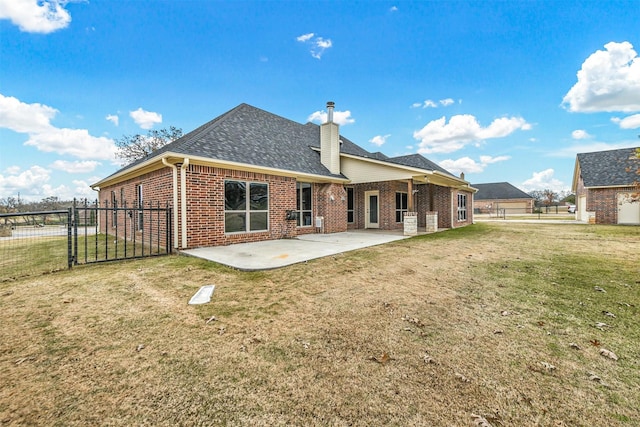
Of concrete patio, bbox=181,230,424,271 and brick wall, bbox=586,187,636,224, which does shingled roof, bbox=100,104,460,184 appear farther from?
brick wall, bbox=586,187,636,224

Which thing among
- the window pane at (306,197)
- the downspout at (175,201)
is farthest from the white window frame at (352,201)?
the downspout at (175,201)

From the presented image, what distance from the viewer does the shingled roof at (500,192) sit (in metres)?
46.8

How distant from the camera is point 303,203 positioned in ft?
41.1

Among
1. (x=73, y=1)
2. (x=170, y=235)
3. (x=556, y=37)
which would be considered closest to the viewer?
(x=170, y=235)

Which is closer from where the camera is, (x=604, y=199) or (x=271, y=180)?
(x=271, y=180)

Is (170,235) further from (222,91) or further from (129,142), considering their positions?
(129,142)

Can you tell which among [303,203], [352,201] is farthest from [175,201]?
[352,201]

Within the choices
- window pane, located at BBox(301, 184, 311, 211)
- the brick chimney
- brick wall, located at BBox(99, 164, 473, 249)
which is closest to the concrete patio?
brick wall, located at BBox(99, 164, 473, 249)

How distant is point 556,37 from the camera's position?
12625mm

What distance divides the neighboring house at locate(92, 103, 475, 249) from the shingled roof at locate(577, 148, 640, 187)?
12149 mm

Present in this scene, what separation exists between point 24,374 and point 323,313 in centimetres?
293

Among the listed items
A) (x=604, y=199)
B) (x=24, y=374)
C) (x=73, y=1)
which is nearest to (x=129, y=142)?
(x=73, y=1)

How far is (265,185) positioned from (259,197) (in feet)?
1.73

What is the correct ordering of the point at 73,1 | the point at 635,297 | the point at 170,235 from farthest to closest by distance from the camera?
the point at 73,1 → the point at 170,235 → the point at 635,297
